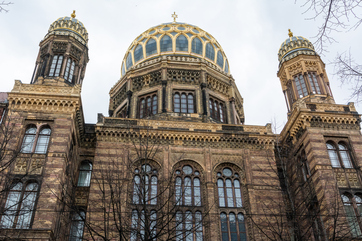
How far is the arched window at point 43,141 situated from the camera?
65.5ft

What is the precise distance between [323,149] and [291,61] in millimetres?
9812

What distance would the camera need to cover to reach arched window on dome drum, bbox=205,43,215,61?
33275 millimetres

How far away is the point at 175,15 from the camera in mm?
37531

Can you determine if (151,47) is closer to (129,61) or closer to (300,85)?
(129,61)

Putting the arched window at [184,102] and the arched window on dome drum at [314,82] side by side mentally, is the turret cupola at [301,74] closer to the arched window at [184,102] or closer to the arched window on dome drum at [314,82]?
the arched window on dome drum at [314,82]

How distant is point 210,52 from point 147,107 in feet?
29.0

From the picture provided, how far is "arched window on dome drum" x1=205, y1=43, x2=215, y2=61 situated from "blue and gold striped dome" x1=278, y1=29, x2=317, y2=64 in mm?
6090

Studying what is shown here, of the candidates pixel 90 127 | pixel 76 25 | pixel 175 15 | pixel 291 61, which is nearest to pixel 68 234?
pixel 90 127

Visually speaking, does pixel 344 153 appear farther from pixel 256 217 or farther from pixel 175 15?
pixel 175 15

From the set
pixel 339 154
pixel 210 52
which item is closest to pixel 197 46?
pixel 210 52

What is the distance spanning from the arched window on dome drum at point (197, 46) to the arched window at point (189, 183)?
14.0 meters

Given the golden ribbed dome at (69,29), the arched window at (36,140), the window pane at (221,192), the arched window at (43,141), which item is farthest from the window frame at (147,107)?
the arched window at (36,140)

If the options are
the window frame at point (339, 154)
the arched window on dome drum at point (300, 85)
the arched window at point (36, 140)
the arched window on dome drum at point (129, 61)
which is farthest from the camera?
the arched window on dome drum at point (129, 61)

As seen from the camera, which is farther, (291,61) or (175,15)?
(175,15)
